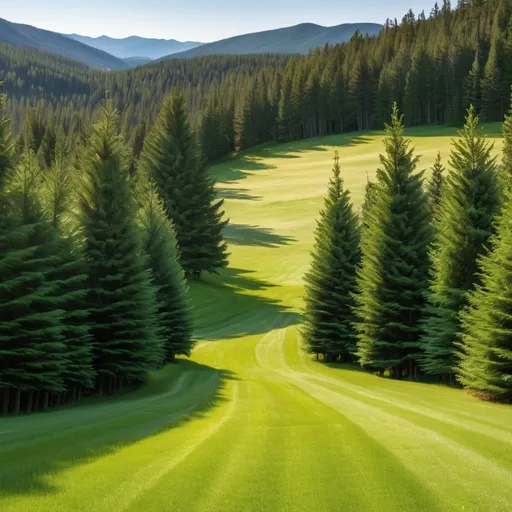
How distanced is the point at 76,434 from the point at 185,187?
42.7 meters

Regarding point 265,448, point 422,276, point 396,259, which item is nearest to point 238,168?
point 396,259

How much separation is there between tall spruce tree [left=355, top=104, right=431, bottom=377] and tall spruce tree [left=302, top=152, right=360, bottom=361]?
12.9ft

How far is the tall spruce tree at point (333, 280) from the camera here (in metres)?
32.7

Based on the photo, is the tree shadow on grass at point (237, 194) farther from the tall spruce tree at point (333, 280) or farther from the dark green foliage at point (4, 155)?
the dark green foliage at point (4, 155)

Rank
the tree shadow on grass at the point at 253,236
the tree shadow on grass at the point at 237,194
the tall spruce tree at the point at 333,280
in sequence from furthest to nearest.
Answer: the tree shadow on grass at the point at 237,194 → the tree shadow on grass at the point at 253,236 → the tall spruce tree at the point at 333,280

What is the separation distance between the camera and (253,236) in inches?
2975

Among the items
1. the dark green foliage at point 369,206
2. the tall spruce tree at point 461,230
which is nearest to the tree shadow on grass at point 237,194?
the dark green foliage at point 369,206

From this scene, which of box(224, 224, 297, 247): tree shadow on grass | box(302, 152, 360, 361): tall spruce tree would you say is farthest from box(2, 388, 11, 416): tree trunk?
box(224, 224, 297, 247): tree shadow on grass

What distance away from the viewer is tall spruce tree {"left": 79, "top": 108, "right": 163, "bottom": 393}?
23766 millimetres

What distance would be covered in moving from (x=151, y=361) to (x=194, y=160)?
3376 centimetres

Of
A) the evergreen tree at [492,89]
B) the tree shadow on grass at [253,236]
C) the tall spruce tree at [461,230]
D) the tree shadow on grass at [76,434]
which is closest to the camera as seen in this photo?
the tree shadow on grass at [76,434]

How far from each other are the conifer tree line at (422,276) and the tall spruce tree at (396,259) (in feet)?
0.18

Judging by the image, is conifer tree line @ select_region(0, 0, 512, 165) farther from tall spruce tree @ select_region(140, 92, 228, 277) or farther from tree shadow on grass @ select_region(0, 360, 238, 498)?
tree shadow on grass @ select_region(0, 360, 238, 498)

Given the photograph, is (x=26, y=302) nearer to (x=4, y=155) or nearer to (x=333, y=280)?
(x=4, y=155)
